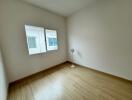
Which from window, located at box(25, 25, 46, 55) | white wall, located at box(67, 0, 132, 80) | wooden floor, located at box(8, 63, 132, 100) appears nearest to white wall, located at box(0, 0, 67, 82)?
window, located at box(25, 25, 46, 55)

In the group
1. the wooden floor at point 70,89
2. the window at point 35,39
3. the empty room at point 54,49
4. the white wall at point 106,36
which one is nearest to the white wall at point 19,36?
the empty room at point 54,49

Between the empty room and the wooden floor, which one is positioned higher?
the empty room

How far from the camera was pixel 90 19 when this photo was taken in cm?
277

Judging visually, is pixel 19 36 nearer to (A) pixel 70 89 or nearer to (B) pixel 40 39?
(B) pixel 40 39

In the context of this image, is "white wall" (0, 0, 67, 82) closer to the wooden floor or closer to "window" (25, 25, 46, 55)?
"window" (25, 25, 46, 55)

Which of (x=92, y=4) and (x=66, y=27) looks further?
(x=66, y=27)

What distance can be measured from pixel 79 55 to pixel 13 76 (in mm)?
2518

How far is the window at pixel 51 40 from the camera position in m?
3.13

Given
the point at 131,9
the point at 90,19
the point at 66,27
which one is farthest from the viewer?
the point at 66,27

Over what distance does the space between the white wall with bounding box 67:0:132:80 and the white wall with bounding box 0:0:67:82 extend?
1460 mm

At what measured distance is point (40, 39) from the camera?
2889mm

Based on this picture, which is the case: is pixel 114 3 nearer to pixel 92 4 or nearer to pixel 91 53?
pixel 92 4

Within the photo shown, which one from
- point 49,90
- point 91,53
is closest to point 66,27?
point 91,53

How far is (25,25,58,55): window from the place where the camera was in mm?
2589
